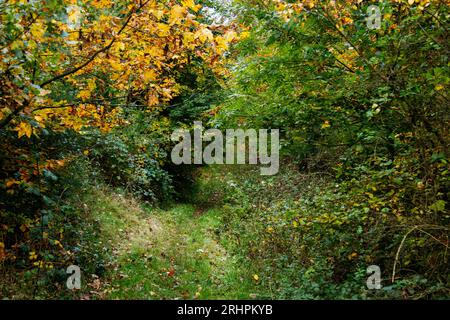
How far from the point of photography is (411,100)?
17.3 feet

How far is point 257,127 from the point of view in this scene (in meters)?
8.22

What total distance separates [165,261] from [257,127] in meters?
3.64

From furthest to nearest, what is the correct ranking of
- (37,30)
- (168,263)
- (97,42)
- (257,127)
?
1. (168,263)
2. (257,127)
3. (97,42)
4. (37,30)

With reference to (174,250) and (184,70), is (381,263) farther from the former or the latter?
(184,70)

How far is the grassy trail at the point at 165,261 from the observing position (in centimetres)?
714

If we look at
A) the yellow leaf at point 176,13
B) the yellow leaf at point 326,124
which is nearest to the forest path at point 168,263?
the yellow leaf at point 326,124

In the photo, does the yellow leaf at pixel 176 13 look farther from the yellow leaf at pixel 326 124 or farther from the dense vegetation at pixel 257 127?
the yellow leaf at pixel 326 124

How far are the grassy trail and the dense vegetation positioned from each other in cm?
5

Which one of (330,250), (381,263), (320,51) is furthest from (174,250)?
(320,51)

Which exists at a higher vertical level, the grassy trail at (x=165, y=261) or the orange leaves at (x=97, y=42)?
the orange leaves at (x=97, y=42)

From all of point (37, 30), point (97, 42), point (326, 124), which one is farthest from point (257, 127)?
point (37, 30)

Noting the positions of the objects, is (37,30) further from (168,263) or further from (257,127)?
(168,263)

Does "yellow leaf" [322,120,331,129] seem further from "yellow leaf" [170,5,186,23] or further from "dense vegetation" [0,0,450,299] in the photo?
"yellow leaf" [170,5,186,23]

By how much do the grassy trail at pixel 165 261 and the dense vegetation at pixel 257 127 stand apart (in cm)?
5
